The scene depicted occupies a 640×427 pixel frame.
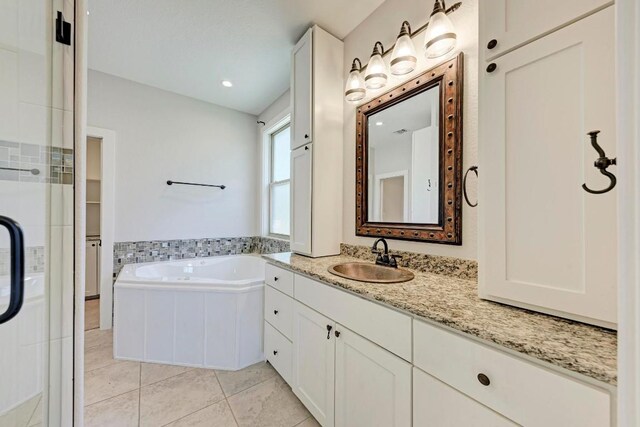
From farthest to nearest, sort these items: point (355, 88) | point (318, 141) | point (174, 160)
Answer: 1. point (174, 160)
2. point (318, 141)
3. point (355, 88)

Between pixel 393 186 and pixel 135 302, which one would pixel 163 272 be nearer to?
pixel 135 302

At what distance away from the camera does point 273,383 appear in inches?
70.7

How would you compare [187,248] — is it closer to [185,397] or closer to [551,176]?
[185,397]

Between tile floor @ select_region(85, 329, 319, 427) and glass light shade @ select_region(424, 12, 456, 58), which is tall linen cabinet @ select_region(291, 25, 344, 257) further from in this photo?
tile floor @ select_region(85, 329, 319, 427)

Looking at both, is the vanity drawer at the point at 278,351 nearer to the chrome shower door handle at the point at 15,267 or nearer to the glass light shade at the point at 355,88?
the chrome shower door handle at the point at 15,267

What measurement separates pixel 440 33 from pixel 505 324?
130 cm

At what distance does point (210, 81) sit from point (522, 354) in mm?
3163

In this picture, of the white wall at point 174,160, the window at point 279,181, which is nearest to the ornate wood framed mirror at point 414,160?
A: the window at point 279,181

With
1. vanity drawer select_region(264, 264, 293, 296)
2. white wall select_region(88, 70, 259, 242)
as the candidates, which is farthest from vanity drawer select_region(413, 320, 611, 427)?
white wall select_region(88, 70, 259, 242)

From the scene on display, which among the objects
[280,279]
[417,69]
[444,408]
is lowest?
[444,408]

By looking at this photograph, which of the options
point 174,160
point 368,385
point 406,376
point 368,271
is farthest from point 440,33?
point 174,160

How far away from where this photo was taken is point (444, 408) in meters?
0.79

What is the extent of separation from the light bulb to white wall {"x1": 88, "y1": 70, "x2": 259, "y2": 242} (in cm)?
266

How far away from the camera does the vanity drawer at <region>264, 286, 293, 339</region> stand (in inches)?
65.9
